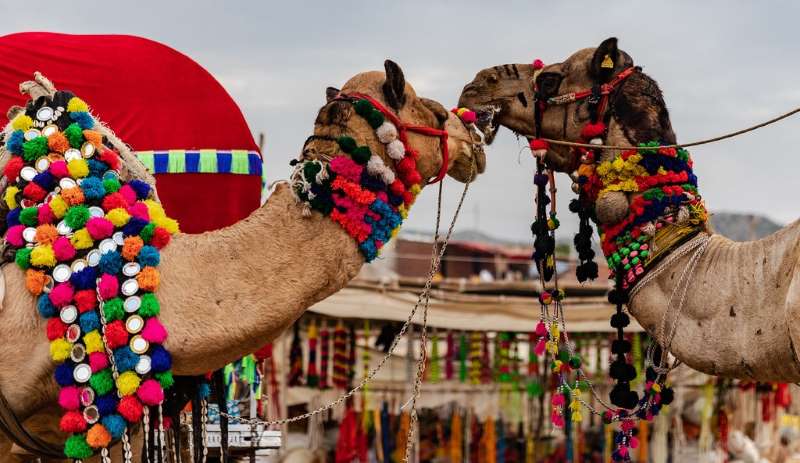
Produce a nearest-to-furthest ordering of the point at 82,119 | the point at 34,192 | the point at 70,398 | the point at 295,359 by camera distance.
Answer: the point at 70,398 < the point at 34,192 < the point at 82,119 < the point at 295,359

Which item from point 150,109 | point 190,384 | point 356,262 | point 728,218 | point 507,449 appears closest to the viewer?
point 356,262

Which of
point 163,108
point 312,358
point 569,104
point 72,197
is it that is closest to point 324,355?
point 312,358

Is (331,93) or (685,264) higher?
(331,93)

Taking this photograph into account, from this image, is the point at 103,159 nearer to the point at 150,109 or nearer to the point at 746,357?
the point at 150,109

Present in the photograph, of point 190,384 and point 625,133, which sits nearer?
point 190,384

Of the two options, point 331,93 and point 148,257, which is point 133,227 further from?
point 331,93

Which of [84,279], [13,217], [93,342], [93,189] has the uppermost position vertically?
[93,189]

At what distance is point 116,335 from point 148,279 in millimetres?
227

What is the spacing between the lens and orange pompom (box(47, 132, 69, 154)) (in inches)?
169

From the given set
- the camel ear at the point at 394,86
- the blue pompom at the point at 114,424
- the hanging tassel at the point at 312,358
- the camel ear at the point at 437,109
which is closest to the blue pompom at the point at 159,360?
the blue pompom at the point at 114,424

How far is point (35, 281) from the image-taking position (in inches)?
157

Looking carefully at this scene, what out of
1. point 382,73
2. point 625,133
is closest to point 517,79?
point 625,133

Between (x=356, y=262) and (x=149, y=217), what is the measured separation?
81 centimetres

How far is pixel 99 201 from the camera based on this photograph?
4195mm
